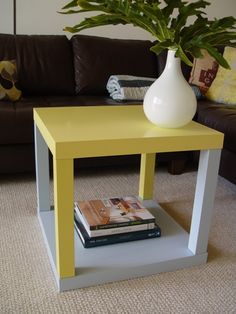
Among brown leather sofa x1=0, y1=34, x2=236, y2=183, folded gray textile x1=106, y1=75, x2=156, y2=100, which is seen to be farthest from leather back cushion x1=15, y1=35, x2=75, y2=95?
folded gray textile x1=106, y1=75, x2=156, y2=100

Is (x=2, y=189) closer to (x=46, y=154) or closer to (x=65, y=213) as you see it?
(x=46, y=154)

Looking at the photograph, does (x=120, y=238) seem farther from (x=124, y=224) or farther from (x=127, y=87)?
(x=127, y=87)

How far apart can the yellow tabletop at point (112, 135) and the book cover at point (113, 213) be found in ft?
1.09

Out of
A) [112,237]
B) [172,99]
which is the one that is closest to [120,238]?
[112,237]

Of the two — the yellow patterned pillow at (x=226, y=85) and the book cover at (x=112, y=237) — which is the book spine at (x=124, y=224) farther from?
the yellow patterned pillow at (x=226, y=85)

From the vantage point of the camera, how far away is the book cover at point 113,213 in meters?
1.20

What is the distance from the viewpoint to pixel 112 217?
1.23 m

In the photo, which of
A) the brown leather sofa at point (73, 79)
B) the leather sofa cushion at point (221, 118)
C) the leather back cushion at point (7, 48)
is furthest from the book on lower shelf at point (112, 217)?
the leather back cushion at point (7, 48)

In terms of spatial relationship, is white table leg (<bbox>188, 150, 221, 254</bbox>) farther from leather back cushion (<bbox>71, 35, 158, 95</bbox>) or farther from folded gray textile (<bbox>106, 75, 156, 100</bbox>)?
leather back cushion (<bbox>71, 35, 158, 95</bbox>)

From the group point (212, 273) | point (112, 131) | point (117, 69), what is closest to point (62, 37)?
point (117, 69)

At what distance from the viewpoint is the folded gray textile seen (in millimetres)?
1951

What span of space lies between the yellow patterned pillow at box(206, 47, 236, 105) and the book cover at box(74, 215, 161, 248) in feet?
3.77

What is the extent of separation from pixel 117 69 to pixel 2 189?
3.50 feet

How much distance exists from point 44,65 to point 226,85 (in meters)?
1.14
